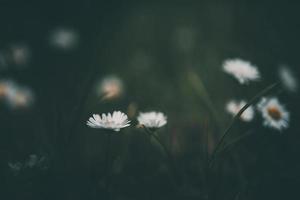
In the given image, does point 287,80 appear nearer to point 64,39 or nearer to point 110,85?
point 110,85

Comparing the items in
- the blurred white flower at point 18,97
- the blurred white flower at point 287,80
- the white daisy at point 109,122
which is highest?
the blurred white flower at point 18,97

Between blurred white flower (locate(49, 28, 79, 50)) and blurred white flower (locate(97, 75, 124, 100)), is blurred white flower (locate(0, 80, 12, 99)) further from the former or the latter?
blurred white flower (locate(49, 28, 79, 50))

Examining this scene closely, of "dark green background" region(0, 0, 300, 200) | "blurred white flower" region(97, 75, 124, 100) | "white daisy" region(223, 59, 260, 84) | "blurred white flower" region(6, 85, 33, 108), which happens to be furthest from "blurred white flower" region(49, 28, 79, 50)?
"white daisy" region(223, 59, 260, 84)

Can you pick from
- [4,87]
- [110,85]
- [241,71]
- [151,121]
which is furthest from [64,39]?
[151,121]

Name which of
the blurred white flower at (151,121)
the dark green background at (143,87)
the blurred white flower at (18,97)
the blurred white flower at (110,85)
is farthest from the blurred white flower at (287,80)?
the blurred white flower at (18,97)

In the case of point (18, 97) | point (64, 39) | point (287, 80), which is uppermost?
point (64, 39)

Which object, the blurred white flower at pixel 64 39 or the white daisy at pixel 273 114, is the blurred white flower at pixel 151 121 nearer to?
the white daisy at pixel 273 114

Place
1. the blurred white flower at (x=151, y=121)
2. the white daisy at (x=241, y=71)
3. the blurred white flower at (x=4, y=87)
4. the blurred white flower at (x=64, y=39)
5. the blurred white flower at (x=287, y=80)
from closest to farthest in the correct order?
the blurred white flower at (x=151, y=121), the white daisy at (x=241, y=71), the blurred white flower at (x=287, y=80), the blurred white flower at (x=4, y=87), the blurred white flower at (x=64, y=39)
